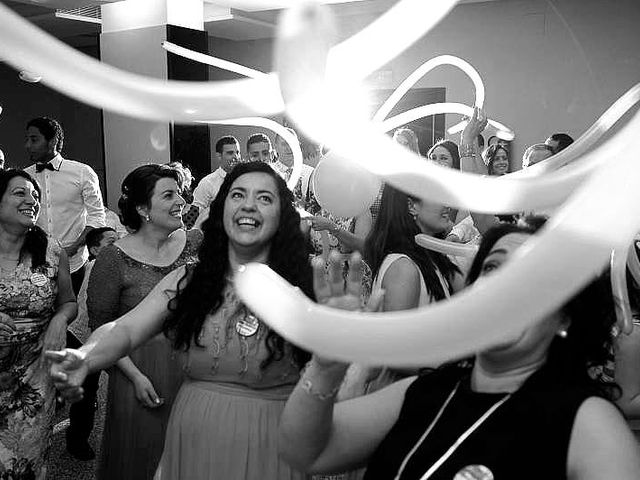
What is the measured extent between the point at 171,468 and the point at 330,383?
96 centimetres

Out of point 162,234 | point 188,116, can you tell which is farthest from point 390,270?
point 188,116

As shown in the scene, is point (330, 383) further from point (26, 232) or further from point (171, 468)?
point (26, 232)

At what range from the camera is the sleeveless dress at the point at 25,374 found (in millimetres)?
2832

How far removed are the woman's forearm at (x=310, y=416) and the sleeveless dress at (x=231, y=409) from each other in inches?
22.7

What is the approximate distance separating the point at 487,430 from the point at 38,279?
2073 mm

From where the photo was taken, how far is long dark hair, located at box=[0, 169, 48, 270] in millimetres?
2934

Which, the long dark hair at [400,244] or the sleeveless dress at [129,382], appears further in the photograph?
the sleeveless dress at [129,382]

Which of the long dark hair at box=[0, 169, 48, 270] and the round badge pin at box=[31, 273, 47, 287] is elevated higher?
the long dark hair at box=[0, 169, 48, 270]

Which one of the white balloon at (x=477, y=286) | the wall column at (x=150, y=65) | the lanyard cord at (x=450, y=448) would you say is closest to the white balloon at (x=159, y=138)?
the wall column at (x=150, y=65)

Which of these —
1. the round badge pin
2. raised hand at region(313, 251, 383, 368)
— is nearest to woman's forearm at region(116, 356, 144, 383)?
the round badge pin

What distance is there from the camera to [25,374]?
114 inches

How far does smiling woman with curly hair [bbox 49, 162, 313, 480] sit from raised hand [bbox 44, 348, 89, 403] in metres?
0.24

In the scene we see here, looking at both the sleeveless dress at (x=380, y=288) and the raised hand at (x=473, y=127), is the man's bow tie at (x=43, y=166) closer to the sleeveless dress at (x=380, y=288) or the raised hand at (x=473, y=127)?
the raised hand at (x=473, y=127)

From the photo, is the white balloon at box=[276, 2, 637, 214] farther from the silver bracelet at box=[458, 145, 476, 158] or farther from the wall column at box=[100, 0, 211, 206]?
the wall column at box=[100, 0, 211, 206]
